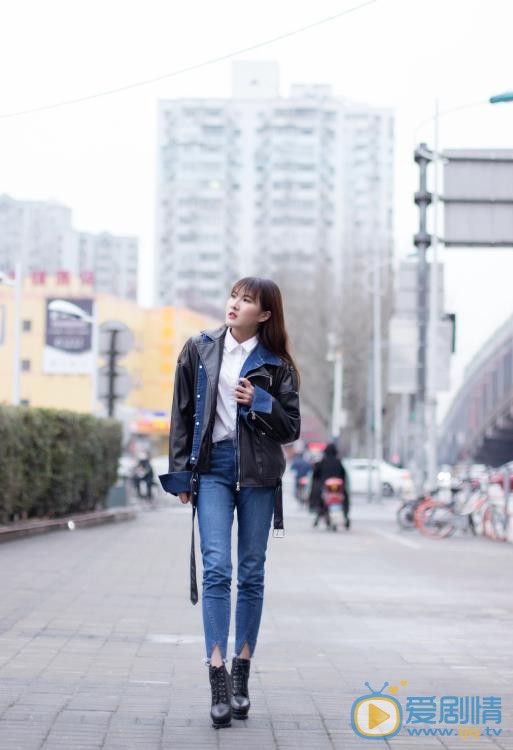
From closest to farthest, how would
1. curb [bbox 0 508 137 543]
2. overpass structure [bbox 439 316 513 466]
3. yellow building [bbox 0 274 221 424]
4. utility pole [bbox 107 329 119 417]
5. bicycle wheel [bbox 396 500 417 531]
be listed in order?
curb [bbox 0 508 137 543] → bicycle wheel [bbox 396 500 417 531] → utility pole [bbox 107 329 119 417] → overpass structure [bbox 439 316 513 466] → yellow building [bbox 0 274 221 424]

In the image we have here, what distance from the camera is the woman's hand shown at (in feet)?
19.9

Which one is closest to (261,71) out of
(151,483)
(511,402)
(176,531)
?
(511,402)

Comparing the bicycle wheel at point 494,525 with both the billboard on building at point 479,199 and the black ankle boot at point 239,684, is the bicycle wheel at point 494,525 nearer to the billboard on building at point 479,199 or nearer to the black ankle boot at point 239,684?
the billboard on building at point 479,199

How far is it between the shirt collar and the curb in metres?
12.0

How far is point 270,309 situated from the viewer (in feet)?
20.7

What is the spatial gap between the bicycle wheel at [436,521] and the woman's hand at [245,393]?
19.9 metres

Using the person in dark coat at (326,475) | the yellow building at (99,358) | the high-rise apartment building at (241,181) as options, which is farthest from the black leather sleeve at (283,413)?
the high-rise apartment building at (241,181)

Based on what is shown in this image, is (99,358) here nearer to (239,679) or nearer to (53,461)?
(53,461)

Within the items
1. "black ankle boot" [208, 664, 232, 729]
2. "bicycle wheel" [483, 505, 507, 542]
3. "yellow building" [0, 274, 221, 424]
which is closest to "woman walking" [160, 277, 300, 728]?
"black ankle boot" [208, 664, 232, 729]

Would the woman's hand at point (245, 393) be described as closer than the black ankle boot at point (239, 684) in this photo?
No

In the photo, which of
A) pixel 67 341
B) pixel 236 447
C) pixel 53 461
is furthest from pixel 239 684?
pixel 67 341

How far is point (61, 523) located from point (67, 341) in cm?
1834

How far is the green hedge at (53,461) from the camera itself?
19.0 m

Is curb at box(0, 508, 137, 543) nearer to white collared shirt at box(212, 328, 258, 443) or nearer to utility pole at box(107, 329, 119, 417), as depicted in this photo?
utility pole at box(107, 329, 119, 417)
